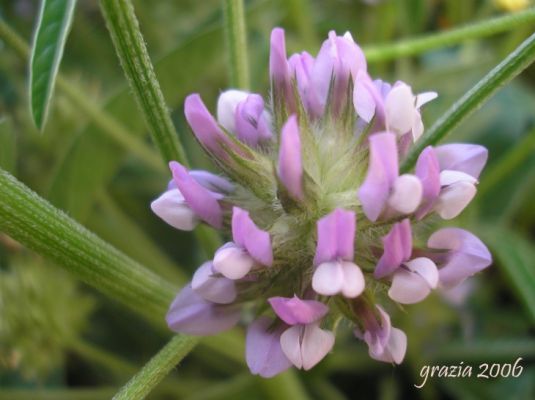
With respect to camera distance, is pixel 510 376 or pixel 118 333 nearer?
pixel 510 376

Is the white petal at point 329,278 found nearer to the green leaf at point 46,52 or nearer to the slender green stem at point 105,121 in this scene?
the green leaf at point 46,52

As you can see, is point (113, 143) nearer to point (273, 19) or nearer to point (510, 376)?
point (273, 19)

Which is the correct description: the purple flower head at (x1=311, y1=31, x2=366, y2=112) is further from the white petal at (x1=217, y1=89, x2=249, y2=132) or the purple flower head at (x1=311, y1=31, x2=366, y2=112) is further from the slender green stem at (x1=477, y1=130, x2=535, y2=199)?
the slender green stem at (x1=477, y1=130, x2=535, y2=199)

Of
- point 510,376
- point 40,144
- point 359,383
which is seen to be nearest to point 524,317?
point 510,376

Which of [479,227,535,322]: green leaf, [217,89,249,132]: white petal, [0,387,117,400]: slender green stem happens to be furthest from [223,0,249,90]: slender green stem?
[0,387,117,400]: slender green stem

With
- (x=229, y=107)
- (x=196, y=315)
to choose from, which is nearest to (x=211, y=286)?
(x=196, y=315)

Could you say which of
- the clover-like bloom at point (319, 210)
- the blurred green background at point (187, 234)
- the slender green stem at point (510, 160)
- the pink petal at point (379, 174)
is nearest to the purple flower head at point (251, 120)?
the clover-like bloom at point (319, 210)
